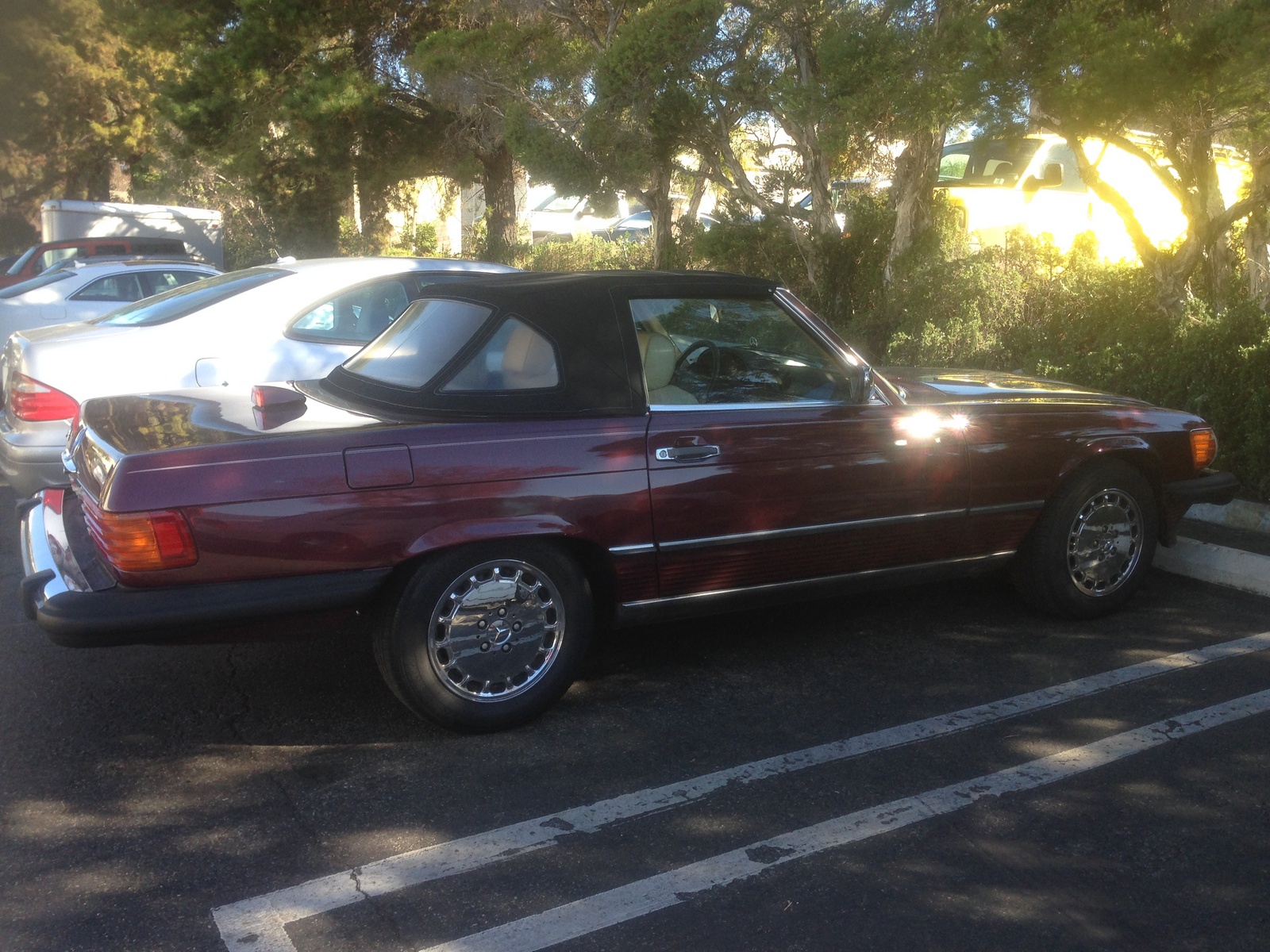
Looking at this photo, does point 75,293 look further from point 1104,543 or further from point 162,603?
point 1104,543

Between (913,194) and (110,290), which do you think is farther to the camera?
(110,290)

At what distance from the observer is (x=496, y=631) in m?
4.05

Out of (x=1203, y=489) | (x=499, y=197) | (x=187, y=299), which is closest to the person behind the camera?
(x=1203, y=489)

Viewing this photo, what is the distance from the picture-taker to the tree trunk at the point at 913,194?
10.7m

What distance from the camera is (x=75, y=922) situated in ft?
9.77

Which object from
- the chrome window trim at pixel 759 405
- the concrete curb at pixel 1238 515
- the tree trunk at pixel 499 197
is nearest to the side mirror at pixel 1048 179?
the concrete curb at pixel 1238 515

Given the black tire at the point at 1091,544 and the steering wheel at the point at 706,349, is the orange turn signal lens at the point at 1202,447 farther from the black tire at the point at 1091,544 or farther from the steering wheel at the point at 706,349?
the steering wheel at the point at 706,349

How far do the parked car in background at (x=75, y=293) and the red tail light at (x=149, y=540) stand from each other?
8744 millimetres

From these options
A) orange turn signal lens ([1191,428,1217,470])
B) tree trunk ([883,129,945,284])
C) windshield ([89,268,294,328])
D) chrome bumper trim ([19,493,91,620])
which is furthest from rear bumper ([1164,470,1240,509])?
tree trunk ([883,129,945,284])

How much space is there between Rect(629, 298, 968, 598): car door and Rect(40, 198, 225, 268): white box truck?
19612 mm

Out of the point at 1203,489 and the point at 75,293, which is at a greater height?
the point at 75,293

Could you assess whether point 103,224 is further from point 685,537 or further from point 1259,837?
point 1259,837

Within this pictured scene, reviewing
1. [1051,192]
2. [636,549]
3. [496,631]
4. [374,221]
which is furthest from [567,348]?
[374,221]

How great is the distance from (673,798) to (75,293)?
10.6 metres
